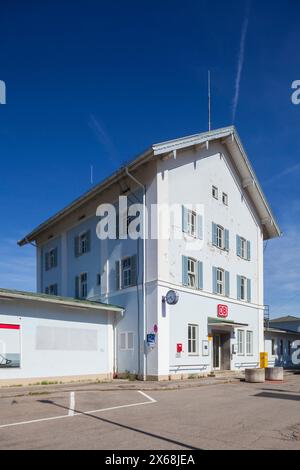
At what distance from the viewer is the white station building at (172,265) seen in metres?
22.2

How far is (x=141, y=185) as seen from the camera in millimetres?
23359

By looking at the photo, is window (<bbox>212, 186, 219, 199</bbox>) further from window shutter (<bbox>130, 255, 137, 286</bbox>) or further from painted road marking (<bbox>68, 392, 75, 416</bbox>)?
painted road marking (<bbox>68, 392, 75, 416</bbox>)

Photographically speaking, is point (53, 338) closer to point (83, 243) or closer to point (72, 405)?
point (72, 405)

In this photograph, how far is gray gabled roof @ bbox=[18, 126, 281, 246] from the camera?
2272 cm

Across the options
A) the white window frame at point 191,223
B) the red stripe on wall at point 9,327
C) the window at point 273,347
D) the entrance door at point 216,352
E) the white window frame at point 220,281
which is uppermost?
the white window frame at point 191,223

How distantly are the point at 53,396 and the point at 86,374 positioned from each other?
22.6 feet

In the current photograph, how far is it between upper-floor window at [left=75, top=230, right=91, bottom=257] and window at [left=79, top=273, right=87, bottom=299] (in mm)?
1373

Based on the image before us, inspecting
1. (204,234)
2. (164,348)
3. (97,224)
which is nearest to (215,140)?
(204,234)

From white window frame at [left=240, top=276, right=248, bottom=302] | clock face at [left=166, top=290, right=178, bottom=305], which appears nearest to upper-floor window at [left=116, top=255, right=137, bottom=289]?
clock face at [left=166, top=290, right=178, bottom=305]

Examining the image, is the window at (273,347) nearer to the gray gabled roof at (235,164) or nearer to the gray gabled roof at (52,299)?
the gray gabled roof at (235,164)

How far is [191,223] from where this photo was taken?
82.5ft

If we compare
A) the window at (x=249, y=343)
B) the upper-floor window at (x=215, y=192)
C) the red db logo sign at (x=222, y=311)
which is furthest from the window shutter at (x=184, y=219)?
the window at (x=249, y=343)

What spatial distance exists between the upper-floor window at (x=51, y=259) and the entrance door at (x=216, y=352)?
1170 cm
